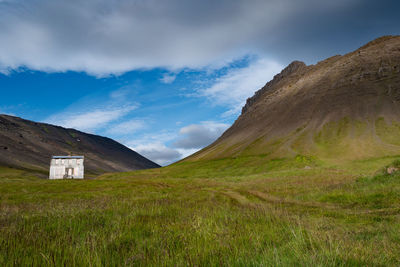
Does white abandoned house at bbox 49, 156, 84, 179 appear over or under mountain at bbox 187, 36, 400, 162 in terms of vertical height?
under

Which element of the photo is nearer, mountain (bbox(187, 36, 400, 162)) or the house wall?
the house wall

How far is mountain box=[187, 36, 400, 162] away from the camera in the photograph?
339 feet

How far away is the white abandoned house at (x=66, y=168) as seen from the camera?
90825mm

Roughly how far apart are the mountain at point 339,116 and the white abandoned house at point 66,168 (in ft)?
249

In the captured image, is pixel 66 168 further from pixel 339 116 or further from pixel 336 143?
pixel 339 116

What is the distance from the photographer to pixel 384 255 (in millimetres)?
4617

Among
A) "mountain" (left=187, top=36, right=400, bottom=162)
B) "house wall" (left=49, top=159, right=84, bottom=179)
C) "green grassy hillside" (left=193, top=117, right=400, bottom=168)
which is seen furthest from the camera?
"mountain" (left=187, top=36, right=400, bottom=162)

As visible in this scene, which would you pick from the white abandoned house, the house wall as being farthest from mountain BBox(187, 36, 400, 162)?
the white abandoned house

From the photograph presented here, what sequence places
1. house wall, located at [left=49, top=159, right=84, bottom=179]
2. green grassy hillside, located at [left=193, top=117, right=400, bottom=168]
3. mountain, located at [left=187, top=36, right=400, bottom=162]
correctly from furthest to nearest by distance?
mountain, located at [left=187, top=36, right=400, bottom=162]
green grassy hillside, located at [left=193, top=117, right=400, bottom=168]
house wall, located at [left=49, top=159, right=84, bottom=179]

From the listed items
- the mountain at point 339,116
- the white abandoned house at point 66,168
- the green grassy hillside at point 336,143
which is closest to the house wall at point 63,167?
the white abandoned house at point 66,168

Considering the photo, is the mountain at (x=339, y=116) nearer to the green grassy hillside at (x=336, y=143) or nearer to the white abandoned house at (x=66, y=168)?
the green grassy hillside at (x=336, y=143)

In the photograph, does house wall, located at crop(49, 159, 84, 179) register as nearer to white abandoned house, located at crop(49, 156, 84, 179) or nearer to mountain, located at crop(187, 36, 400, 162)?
white abandoned house, located at crop(49, 156, 84, 179)

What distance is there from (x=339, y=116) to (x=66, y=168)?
134 m

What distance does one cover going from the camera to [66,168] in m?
91.9
